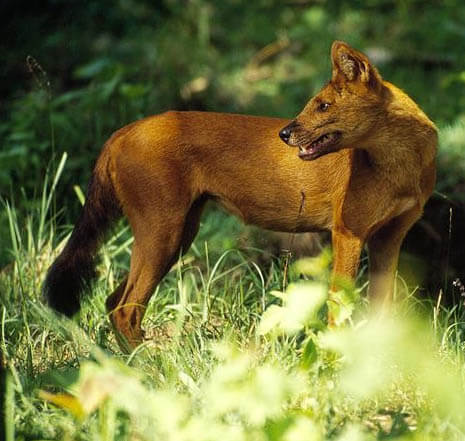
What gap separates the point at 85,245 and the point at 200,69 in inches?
189

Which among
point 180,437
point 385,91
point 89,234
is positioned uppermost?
point 385,91

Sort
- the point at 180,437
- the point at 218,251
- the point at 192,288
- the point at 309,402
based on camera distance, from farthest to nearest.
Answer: the point at 218,251, the point at 192,288, the point at 309,402, the point at 180,437

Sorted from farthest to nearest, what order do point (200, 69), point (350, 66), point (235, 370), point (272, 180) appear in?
point (200, 69) < point (272, 180) < point (350, 66) < point (235, 370)

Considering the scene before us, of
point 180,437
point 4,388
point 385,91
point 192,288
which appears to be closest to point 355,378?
point 180,437

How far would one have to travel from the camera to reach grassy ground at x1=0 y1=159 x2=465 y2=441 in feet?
11.2

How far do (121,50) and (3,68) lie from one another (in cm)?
116

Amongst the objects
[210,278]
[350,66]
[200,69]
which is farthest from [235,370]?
[200,69]

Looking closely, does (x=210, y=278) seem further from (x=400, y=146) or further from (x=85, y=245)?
(x=400, y=146)

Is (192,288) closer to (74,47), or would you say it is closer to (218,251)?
(218,251)

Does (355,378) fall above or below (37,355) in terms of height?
above

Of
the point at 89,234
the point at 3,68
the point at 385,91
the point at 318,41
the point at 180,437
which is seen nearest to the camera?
the point at 180,437

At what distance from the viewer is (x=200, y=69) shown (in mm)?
9852

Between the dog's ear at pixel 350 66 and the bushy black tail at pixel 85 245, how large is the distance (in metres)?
1.36

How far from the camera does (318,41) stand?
1078 cm
